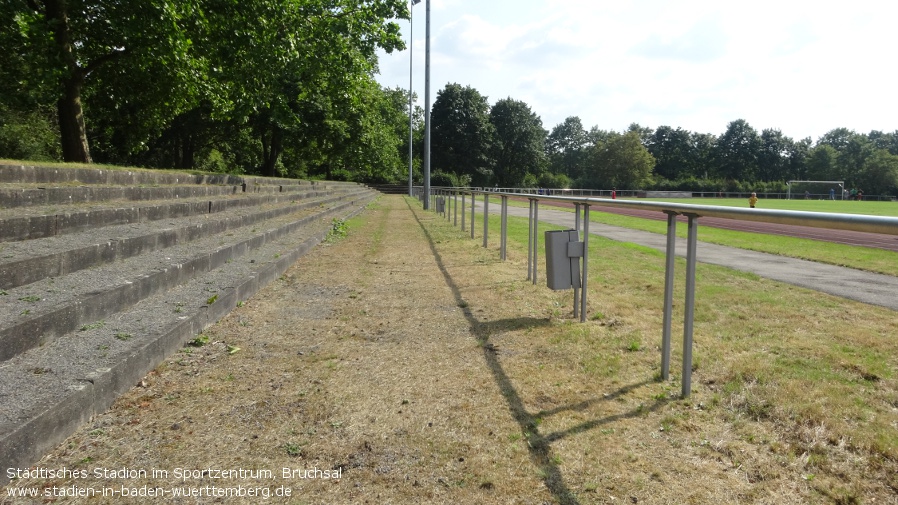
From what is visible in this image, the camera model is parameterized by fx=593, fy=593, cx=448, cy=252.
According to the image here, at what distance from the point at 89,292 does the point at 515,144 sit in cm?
8514

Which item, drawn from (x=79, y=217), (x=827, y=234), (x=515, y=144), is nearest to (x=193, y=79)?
(x=79, y=217)

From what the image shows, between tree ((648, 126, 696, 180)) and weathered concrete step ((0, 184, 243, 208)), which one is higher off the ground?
tree ((648, 126, 696, 180))

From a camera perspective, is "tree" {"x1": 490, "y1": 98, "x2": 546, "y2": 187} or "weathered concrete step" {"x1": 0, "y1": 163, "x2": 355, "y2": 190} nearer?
"weathered concrete step" {"x1": 0, "y1": 163, "x2": 355, "y2": 190}

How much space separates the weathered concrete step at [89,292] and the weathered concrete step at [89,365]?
Result: 0.07 metres

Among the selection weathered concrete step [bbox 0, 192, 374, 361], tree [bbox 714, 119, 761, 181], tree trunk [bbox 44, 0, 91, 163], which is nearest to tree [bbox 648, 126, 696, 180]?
tree [bbox 714, 119, 761, 181]

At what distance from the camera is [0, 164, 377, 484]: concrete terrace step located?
105 inches

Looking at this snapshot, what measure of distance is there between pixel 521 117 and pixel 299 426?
87131 mm

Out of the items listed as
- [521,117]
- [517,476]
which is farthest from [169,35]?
[521,117]

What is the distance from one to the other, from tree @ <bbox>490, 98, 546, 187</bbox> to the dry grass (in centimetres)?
8146

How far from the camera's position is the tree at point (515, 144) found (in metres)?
86.2

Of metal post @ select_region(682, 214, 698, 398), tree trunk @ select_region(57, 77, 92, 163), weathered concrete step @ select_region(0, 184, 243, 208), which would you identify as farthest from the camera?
tree trunk @ select_region(57, 77, 92, 163)

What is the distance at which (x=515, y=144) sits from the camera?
86.6 m

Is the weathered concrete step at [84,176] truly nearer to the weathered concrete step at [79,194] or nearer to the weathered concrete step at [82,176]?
the weathered concrete step at [82,176]

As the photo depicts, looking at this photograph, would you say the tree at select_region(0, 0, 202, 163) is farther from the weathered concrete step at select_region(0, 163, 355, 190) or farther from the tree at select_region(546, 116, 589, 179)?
the tree at select_region(546, 116, 589, 179)
